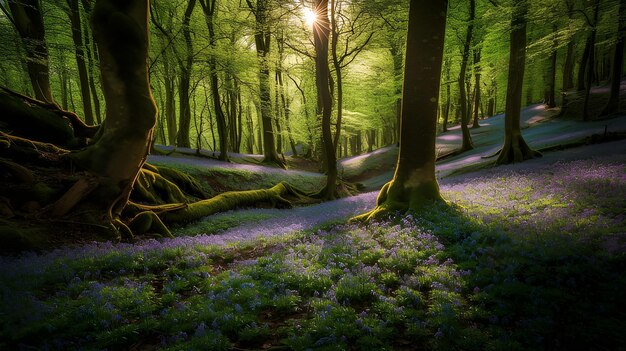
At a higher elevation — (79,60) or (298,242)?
(79,60)

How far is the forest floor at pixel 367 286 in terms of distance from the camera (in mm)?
3719

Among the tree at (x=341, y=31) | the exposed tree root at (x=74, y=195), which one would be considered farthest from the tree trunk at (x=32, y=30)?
the tree at (x=341, y=31)

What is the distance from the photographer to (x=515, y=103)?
55.5 ft

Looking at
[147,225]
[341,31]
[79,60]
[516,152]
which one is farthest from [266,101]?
[516,152]

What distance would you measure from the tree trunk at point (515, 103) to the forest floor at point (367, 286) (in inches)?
325

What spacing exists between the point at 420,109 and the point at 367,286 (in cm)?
612

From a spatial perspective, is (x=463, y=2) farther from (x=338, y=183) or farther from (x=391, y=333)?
(x=391, y=333)

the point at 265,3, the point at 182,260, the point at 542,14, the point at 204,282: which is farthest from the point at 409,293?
the point at 542,14

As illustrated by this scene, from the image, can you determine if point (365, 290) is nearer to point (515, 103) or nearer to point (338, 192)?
point (338, 192)

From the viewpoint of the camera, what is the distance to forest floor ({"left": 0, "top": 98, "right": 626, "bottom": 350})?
3719mm

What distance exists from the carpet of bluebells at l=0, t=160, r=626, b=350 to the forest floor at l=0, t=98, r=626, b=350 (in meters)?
0.02

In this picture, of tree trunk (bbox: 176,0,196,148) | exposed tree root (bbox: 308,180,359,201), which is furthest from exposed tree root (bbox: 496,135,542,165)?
tree trunk (bbox: 176,0,196,148)

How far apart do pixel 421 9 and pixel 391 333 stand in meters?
8.83

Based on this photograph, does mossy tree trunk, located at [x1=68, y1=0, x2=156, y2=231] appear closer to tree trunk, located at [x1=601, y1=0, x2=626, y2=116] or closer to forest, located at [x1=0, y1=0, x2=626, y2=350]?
forest, located at [x1=0, y1=0, x2=626, y2=350]
